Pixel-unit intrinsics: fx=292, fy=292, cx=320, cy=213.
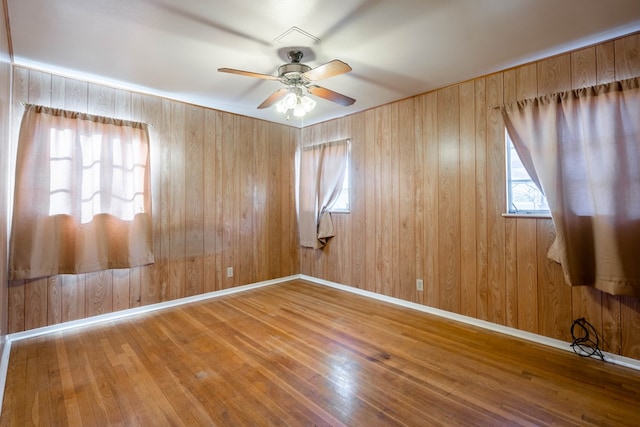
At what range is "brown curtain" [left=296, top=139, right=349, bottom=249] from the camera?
14.4 feet

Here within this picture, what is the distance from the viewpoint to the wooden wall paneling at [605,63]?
7.54ft

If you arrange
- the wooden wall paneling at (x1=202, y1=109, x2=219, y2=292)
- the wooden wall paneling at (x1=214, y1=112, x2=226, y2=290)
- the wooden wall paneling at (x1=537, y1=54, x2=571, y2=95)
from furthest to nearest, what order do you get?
the wooden wall paneling at (x1=214, y1=112, x2=226, y2=290) → the wooden wall paneling at (x1=202, y1=109, x2=219, y2=292) → the wooden wall paneling at (x1=537, y1=54, x2=571, y2=95)

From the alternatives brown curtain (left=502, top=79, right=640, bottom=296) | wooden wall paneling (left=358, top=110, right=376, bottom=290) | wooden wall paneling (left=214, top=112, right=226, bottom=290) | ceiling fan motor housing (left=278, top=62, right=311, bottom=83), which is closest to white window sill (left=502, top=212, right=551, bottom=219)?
brown curtain (left=502, top=79, right=640, bottom=296)

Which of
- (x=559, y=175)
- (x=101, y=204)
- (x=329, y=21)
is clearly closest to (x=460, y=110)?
(x=559, y=175)

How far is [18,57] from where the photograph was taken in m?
2.60

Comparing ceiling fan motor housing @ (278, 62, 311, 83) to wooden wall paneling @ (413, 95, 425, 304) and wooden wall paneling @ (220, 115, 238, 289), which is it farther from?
wooden wall paneling @ (220, 115, 238, 289)

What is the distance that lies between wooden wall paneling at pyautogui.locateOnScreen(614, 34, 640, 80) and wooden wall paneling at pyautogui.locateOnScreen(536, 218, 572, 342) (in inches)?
48.5

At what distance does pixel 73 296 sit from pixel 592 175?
4.88 m

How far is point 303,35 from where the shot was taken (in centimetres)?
228

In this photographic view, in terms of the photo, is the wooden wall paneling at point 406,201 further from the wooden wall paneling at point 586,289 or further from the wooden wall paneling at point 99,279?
the wooden wall paneling at point 99,279

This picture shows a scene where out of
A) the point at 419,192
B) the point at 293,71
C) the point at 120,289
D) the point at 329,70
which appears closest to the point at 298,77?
the point at 293,71

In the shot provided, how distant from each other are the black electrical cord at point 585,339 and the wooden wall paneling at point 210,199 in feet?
12.9

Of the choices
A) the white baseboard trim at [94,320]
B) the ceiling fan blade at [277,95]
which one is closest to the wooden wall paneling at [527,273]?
the ceiling fan blade at [277,95]

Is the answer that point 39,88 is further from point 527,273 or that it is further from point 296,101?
point 527,273
